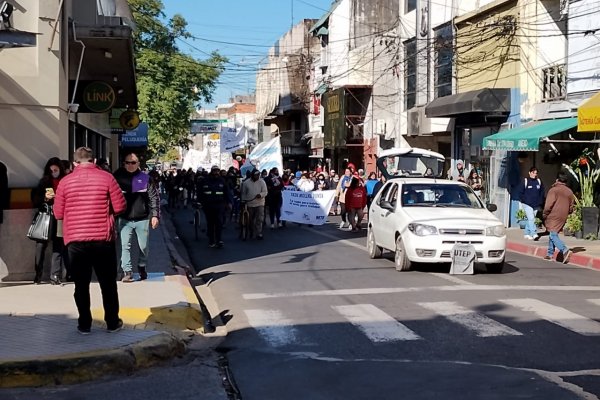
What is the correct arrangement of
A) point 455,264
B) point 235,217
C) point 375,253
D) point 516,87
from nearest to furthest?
point 455,264 → point 375,253 → point 516,87 → point 235,217

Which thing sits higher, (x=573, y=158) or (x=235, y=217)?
(x=573, y=158)

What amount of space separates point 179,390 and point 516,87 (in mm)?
19911

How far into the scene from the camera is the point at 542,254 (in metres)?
18.2

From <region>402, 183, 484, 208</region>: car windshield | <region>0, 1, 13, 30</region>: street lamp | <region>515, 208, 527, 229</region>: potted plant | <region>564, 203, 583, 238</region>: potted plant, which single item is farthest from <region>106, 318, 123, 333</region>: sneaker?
<region>515, 208, 527, 229</region>: potted plant

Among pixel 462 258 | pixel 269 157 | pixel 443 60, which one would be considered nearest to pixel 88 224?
pixel 462 258

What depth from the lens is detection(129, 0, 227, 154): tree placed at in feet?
140

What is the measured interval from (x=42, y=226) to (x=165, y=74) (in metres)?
32.8

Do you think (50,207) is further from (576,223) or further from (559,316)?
(576,223)

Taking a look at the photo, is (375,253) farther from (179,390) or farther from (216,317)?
(179,390)

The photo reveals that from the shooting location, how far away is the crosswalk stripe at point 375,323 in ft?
29.0

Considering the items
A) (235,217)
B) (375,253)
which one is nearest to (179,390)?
(375,253)

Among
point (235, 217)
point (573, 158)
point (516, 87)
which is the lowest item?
point (235, 217)

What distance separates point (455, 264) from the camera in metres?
13.9

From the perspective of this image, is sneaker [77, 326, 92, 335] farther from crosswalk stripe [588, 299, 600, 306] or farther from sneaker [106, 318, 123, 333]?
crosswalk stripe [588, 299, 600, 306]
